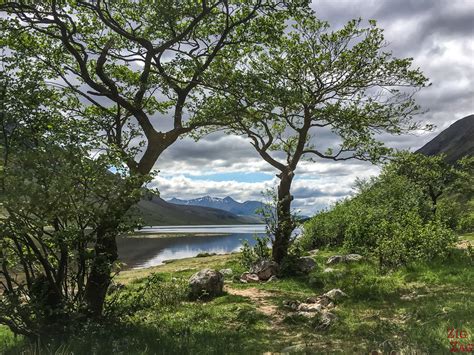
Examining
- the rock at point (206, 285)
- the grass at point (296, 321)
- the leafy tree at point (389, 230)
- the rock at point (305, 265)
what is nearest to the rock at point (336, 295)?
the grass at point (296, 321)

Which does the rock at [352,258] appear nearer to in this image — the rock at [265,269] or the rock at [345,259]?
the rock at [345,259]

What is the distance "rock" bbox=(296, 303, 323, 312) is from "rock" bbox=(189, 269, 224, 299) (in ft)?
16.6

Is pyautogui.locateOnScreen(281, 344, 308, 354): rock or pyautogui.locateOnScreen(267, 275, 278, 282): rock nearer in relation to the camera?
pyautogui.locateOnScreen(281, 344, 308, 354): rock

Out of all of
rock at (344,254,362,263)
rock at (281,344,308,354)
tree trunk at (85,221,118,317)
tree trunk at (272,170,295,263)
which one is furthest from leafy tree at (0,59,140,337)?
rock at (344,254,362,263)

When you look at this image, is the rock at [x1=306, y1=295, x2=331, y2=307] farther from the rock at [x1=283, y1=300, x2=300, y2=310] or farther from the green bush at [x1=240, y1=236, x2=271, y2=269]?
the green bush at [x1=240, y1=236, x2=271, y2=269]

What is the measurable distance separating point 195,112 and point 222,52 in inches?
189

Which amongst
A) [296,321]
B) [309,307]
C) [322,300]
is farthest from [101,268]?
[322,300]

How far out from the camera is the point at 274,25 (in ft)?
62.8

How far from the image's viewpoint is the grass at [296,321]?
980 centimetres

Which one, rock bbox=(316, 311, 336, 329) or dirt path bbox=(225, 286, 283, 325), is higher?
rock bbox=(316, 311, 336, 329)

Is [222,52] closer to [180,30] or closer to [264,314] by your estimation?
[180,30]

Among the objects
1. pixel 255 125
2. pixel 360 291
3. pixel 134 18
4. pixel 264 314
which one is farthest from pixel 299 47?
pixel 264 314

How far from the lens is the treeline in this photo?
2109 cm

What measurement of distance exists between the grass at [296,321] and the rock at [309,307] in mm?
631
